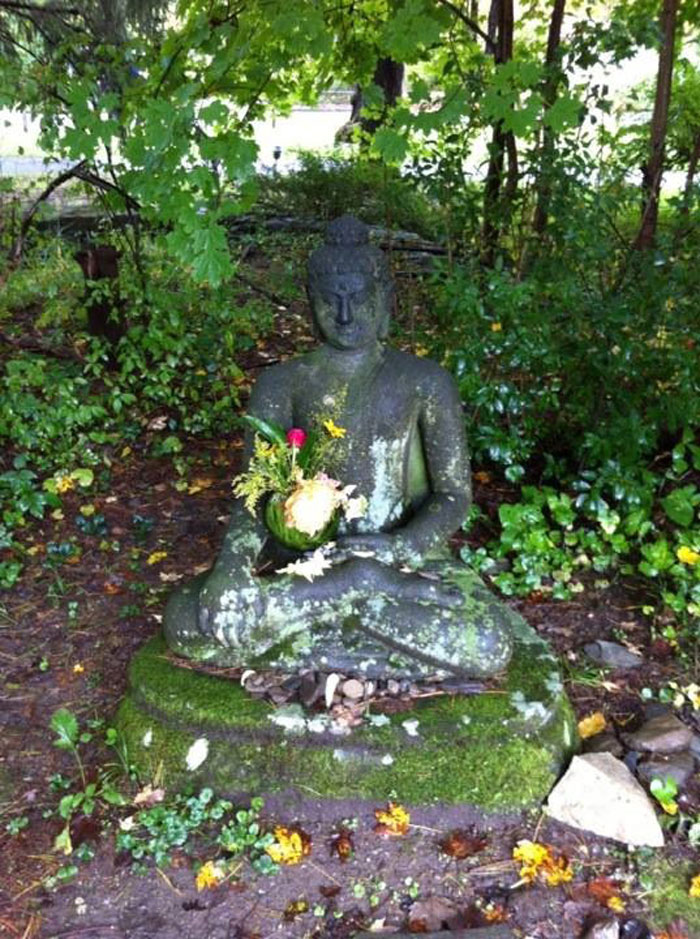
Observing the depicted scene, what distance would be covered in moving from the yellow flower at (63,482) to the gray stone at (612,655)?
3006 millimetres

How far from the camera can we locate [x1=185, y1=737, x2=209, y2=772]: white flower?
288 centimetres

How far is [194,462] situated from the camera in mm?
5391

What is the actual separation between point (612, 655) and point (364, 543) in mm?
1329

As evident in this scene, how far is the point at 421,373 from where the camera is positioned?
316 cm

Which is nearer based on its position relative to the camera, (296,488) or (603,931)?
(603,931)

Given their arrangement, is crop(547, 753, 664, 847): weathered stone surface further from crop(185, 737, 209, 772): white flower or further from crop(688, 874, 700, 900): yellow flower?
crop(185, 737, 209, 772): white flower

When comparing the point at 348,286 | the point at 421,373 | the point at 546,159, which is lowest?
the point at 421,373

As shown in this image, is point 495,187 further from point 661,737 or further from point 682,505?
point 661,737

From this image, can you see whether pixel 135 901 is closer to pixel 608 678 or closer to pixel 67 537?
pixel 608 678

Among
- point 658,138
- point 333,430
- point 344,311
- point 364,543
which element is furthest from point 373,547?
point 658,138

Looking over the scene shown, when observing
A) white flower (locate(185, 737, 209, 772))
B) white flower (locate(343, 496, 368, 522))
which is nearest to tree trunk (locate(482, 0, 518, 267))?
white flower (locate(343, 496, 368, 522))

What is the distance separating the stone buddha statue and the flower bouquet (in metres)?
0.13

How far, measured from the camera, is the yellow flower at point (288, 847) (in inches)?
105

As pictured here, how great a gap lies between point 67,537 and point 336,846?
2.56 meters
